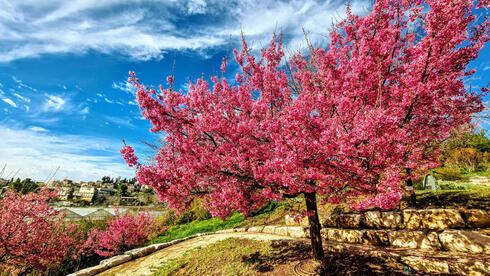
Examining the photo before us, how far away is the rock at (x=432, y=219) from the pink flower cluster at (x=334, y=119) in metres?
1.91

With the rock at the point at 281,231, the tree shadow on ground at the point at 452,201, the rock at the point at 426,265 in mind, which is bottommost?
the rock at the point at 281,231

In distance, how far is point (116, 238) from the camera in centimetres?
1092

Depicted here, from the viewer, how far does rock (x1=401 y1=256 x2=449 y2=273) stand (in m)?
3.82

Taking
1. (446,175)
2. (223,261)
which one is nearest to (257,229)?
(223,261)

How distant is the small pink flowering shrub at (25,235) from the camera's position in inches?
250

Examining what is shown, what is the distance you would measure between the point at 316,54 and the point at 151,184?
603 centimetres

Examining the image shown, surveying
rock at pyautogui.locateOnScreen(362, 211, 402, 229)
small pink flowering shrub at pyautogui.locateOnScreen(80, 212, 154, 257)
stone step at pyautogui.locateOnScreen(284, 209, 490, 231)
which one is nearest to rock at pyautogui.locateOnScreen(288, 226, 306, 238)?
stone step at pyautogui.locateOnScreen(284, 209, 490, 231)

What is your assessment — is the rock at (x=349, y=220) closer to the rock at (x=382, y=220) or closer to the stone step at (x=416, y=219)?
the stone step at (x=416, y=219)

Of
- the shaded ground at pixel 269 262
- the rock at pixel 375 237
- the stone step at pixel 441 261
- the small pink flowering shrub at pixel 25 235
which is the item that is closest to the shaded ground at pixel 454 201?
the rock at pixel 375 237

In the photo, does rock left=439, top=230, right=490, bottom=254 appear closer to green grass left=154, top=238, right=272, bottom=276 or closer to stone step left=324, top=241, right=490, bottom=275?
stone step left=324, top=241, right=490, bottom=275

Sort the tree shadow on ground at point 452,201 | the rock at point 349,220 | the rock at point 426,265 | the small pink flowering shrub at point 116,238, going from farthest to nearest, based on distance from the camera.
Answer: the small pink flowering shrub at point 116,238 < the rock at point 349,220 < the tree shadow on ground at point 452,201 < the rock at point 426,265

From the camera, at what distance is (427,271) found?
12.9ft

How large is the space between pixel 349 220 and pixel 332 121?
529 centimetres

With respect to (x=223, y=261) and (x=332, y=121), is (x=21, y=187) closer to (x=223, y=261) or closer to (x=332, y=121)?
(x=223, y=261)
